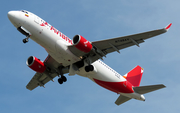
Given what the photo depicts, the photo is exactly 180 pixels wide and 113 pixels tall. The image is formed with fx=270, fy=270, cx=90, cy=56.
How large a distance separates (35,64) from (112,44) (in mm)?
10009

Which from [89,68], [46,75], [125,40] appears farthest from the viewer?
[46,75]

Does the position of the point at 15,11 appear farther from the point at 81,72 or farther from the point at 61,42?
the point at 81,72

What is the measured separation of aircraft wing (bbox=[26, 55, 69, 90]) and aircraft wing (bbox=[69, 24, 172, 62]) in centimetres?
496

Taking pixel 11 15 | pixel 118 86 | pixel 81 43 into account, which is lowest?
pixel 118 86

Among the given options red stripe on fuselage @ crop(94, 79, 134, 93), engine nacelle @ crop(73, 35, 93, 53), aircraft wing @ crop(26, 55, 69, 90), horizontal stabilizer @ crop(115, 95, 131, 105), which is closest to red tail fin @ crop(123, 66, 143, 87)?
red stripe on fuselage @ crop(94, 79, 134, 93)

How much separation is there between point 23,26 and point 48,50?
151 inches

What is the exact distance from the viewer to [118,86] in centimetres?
3528

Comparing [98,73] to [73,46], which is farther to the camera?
[98,73]

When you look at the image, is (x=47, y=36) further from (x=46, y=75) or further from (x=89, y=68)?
(x=46, y=75)

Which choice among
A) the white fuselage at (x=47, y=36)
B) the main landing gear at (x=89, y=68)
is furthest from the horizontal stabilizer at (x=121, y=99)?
the main landing gear at (x=89, y=68)

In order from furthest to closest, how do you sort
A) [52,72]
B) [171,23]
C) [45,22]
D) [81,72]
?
1. [52,72]
2. [81,72]
3. [45,22]
4. [171,23]

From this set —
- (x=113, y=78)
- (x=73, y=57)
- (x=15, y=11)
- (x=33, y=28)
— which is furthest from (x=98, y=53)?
(x=15, y=11)

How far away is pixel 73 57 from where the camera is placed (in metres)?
30.7

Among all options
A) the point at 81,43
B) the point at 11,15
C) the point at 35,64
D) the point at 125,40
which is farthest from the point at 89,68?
the point at 11,15
